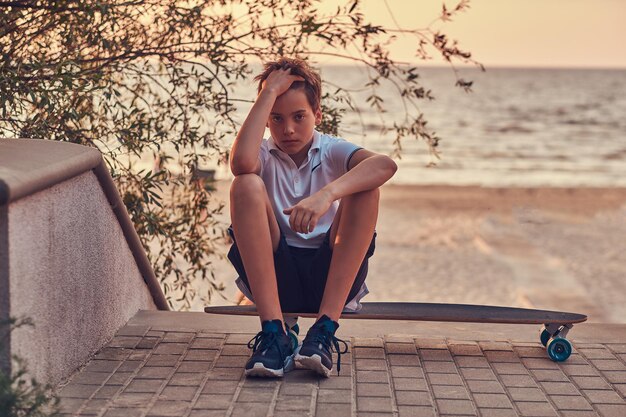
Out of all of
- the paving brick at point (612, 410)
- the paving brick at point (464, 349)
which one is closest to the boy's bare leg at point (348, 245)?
the paving brick at point (464, 349)

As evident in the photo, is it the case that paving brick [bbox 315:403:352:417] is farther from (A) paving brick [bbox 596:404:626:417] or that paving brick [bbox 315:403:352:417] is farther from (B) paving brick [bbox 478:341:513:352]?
(B) paving brick [bbox 478:341:513:352]

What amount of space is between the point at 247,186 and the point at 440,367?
112 cm

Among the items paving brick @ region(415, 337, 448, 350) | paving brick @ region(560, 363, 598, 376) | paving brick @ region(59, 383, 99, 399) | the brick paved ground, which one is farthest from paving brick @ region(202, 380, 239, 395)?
paving brick @ region(560, 363, 598, 376)

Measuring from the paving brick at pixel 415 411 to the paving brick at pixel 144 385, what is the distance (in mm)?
935

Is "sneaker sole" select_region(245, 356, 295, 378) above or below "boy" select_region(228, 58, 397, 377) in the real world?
below

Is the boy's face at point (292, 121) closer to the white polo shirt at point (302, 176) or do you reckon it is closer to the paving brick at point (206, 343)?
the white polo shirt at point (302, 176)

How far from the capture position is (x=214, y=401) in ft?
12.0

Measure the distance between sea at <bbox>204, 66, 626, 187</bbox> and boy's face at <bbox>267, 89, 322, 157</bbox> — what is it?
194 cm

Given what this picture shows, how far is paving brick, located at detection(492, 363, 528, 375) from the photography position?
414cm

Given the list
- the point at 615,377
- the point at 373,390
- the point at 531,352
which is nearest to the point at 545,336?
the point at 531,352

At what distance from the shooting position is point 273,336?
4004mm

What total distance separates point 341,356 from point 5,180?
Answer: 5.82ft

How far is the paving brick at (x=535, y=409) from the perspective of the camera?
3584 millimetres

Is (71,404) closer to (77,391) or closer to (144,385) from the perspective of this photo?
(77,391)
